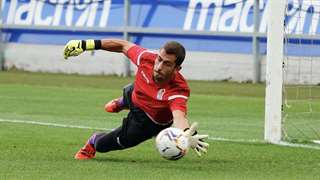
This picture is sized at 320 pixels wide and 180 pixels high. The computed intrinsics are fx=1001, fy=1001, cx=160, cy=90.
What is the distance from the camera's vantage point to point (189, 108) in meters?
19.0

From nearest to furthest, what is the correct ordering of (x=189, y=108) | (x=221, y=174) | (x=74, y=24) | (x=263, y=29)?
(x=221, y=174) → (x=189, y=108) → (x=263, y=29) → (x=74, y=24)

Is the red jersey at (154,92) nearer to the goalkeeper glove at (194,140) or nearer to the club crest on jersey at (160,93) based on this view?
the club crest on jersey at (160,93)

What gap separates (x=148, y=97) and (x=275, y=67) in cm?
305

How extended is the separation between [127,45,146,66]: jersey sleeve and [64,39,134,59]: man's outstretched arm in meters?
0.07

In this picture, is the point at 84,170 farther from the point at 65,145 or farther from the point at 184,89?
the point at 65,145

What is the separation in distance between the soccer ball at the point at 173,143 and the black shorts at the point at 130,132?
1.19 metres

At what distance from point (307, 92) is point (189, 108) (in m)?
2.46

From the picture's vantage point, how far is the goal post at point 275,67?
13.2 m

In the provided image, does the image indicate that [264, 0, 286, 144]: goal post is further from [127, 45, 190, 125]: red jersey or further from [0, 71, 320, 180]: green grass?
[127, 45, 190, 125]: red jersey

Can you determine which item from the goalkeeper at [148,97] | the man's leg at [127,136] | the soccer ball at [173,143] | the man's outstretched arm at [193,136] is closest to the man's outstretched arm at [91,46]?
the goalkeeper at [148,97]

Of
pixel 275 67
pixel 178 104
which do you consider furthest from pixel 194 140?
pixel 275 67

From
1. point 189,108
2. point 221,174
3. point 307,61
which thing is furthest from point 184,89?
point 307,61

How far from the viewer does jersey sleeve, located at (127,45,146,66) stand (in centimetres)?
1076

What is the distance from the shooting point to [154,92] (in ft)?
34.7
